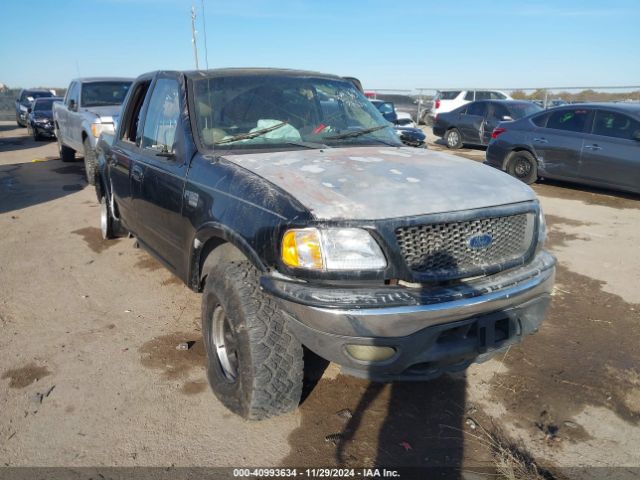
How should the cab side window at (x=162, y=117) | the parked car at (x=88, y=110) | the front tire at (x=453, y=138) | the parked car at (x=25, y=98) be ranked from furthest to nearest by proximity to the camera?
the parked car at (x=25, y=98)
the front tire at (x=453, y=138)
the parked car at (x=88, y=110)
the cab side window at (x=162, y=117)

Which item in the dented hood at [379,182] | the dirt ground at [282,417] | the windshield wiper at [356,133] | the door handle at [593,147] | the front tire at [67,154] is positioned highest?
the windshield wiper at [356,133]

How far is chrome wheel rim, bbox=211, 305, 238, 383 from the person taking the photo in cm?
280

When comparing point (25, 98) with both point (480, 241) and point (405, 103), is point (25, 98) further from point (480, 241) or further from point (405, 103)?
point (480, 241)

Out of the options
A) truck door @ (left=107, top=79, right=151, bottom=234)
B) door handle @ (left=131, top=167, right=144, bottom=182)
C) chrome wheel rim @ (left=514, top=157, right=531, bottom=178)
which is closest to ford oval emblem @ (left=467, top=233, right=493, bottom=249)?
door handle @ (left=131, top=167, right=144, bottom=182)

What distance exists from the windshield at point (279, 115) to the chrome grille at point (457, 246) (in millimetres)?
1253

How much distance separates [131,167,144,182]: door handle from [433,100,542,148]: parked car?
12066 mm

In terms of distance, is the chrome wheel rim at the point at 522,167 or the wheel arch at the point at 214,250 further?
the chrome wheel rim at the point at 522,167

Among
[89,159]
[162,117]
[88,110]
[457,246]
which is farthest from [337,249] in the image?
[88,110]

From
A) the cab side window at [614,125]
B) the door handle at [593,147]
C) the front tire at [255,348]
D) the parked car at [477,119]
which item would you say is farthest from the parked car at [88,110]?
the parked car at [477,119]

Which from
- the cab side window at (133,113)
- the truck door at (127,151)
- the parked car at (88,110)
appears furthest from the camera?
the parked car at (88,110)

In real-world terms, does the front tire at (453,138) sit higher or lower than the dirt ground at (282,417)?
higher

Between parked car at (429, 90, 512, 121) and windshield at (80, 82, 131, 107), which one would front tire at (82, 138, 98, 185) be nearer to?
windshield at (80, 82, 131, 107)

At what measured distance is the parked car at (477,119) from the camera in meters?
14.0

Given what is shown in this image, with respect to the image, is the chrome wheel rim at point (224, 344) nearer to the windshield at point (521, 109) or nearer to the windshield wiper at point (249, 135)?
the windshield wiper at point (249, 135)
